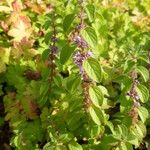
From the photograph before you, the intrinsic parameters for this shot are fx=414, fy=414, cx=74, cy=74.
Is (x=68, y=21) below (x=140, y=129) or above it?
above

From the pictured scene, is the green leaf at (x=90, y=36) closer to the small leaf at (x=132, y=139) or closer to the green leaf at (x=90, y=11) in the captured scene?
the green leaf at (x=90, y=11)

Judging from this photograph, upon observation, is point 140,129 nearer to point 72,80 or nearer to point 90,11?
point 72,80

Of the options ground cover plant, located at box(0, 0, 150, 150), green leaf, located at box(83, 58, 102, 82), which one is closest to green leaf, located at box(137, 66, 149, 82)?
ground cover plant, located at box(0, 0, 150, 150)

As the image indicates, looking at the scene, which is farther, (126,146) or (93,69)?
(126,146)

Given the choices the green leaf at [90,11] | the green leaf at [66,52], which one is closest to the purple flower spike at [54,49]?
the green leaf at [66,52]

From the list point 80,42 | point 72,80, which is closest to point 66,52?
point 80,42

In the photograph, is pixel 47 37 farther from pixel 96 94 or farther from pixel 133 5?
pixel 133 5

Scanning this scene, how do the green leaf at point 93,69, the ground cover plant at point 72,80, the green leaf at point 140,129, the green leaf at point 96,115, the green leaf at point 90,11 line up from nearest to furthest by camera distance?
the green leaf at point 90,11, the green leaf at point 93,69, the ground cover plant at point 72,80, the green leaf at point 96,115, the green leaf at point 140,129
